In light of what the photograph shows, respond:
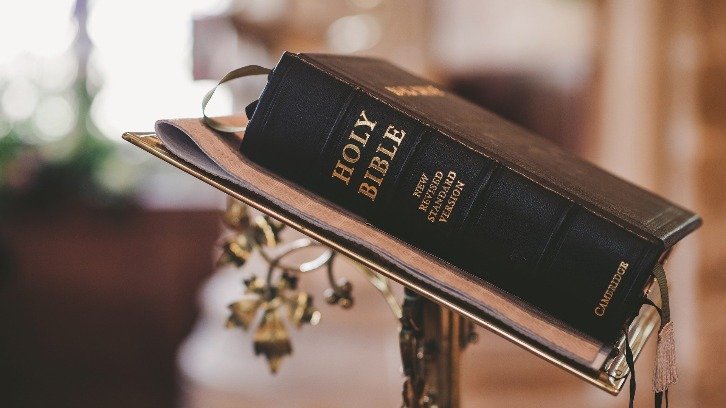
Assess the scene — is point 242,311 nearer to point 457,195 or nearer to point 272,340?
point 272,340

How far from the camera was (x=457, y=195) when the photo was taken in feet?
1.70

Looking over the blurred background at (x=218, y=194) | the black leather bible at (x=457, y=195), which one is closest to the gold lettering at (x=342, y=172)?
the black leather bible at (x=457, y=195)

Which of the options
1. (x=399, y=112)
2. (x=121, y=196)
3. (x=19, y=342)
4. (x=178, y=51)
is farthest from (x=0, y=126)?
(x=399, y=112)

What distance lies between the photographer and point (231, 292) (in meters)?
2.96

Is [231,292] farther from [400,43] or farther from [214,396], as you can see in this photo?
[400,43]

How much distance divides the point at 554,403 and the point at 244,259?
1.69 metres

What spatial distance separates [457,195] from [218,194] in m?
3.75

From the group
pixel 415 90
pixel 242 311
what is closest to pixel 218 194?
pixel 242 311

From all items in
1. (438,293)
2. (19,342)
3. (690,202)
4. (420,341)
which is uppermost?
(438,293)

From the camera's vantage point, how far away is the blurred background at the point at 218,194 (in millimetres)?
1894

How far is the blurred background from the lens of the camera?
1.89 metres

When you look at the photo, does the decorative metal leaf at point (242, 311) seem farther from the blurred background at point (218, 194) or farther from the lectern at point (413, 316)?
the blurred background at point (218, 194)

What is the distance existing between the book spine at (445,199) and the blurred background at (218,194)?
26.9 inches

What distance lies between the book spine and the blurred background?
684mm
